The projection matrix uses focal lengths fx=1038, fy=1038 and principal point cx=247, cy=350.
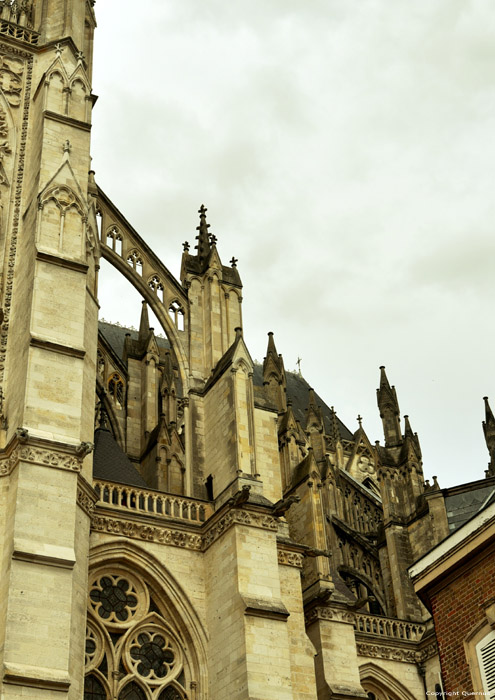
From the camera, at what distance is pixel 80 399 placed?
63.7 ft

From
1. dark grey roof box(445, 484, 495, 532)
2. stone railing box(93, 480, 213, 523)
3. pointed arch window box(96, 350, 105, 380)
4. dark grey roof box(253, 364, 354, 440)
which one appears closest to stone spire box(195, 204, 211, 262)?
pointed arch window box(96, 350, 105, 380)

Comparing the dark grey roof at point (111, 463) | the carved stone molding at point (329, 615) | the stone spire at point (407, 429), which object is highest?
the stone spire at point (407, 429)

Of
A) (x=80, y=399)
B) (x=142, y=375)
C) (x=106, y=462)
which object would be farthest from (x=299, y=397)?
(x=80, y=399)

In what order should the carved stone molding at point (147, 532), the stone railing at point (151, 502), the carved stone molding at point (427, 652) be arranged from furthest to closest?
1. the carved stone molding at point (427, 652)
2. the stone railing at point (151, 502)
3. the carved stone molding at point (147, 532)

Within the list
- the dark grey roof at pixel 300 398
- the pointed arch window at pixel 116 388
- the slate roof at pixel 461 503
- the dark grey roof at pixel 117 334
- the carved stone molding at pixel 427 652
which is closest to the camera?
the carved stone molding at pixel 427 652

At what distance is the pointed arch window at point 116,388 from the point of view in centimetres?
2658

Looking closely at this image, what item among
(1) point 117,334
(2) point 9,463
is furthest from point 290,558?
(1) point 117,334

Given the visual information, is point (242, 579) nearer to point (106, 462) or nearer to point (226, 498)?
point (226, 498)

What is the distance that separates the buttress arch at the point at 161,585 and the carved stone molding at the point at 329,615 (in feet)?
13.1

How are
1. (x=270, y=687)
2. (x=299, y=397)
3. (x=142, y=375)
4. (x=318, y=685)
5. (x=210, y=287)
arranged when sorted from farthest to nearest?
(x=299, y=397) → (x=142, y=375) → (x=210, y=287) → (x=318, y=685) → (x=270, y=687)

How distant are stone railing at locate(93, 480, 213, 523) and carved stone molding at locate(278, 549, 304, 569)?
190 centimetres

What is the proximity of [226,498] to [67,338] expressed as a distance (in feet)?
15.0

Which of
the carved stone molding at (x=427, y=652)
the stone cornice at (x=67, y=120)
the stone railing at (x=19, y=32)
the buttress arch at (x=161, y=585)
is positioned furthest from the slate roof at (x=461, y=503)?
the stone railing at (x=19, y=32)

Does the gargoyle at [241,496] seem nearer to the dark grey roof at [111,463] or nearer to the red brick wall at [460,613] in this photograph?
the dark grey roof at [111,463]
